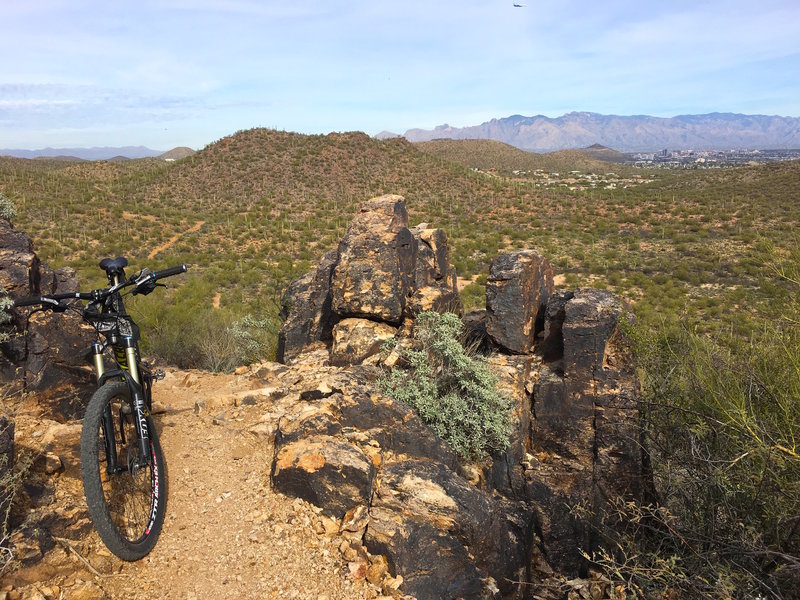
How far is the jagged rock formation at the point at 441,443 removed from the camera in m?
4.35

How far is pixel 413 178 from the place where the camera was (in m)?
47.8

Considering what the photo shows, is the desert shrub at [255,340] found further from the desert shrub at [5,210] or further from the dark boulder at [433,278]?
the desert shrub at [5,210]

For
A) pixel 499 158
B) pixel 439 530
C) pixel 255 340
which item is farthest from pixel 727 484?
pixel 499 158

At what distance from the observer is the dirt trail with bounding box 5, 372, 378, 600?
3236mm

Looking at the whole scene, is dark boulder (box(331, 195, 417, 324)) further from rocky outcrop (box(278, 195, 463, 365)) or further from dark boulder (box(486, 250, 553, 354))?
dark boulder (box(486, 250, 553, 354))

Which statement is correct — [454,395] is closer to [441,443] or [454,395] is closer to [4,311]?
[441,443]

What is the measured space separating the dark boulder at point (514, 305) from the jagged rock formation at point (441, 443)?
0.07ft

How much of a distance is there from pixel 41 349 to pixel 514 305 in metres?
Answer: 5.93

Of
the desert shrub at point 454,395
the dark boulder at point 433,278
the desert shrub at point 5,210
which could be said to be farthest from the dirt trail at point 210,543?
the dark boulder at point 433,278

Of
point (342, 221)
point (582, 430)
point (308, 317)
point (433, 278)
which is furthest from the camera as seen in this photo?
point (342, 221)

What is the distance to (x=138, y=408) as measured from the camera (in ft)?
12.6

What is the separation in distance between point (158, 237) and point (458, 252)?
17604mm

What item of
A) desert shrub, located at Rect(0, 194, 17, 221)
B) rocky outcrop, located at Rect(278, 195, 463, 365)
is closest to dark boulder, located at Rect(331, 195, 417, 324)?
rocky outcrop, located at Rect(278, 195, 463, 365)

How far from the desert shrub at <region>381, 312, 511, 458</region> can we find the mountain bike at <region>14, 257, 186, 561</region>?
2.76 metres
